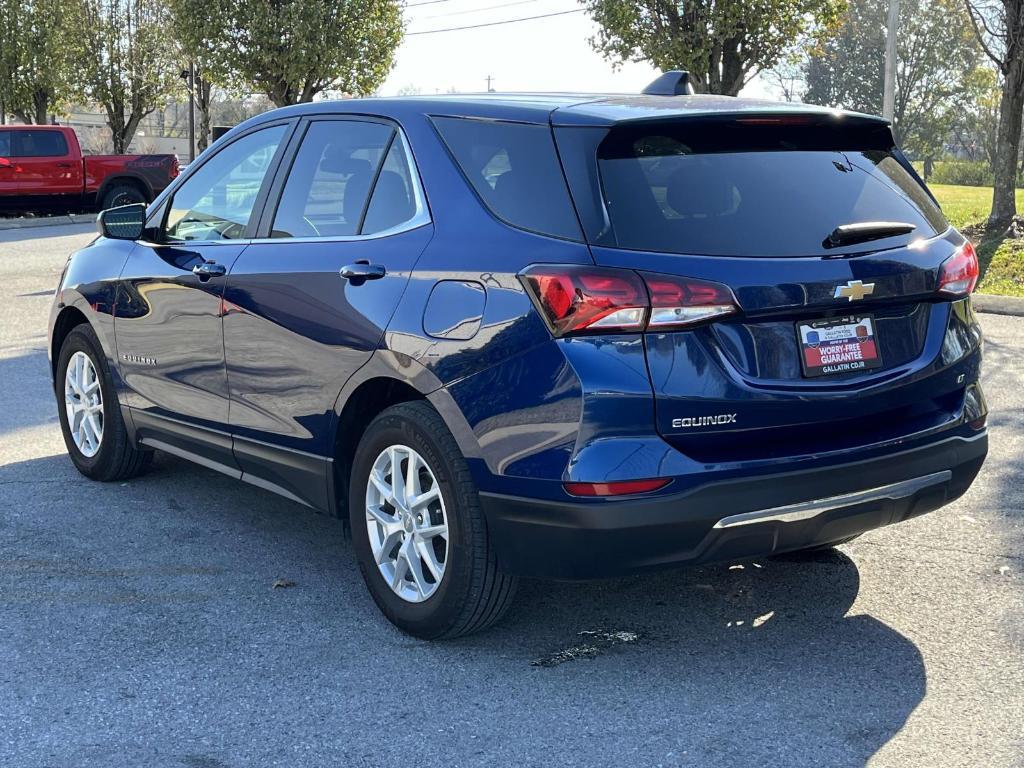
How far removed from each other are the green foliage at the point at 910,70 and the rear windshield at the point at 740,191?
2564 inches

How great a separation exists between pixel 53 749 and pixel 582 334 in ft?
6.03

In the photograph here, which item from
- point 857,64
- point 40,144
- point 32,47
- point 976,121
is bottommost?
point 40,144

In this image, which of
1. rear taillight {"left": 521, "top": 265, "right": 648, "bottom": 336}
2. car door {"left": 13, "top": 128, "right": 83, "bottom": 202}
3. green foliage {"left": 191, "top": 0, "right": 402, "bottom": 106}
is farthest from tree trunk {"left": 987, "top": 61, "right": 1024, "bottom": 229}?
green foliage {"left": 191, "top": 0, "right": 402, "bottom": 106}

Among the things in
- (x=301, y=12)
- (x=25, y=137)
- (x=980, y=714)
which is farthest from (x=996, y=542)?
(x=301, y=12)

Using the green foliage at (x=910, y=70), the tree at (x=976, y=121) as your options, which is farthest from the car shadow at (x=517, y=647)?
the green foliage at (x=910, y=70)

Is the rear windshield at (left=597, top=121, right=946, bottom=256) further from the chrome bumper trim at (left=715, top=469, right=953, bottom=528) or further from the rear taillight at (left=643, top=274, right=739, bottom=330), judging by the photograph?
the chrome bumper trim at (left=715, top=469, right=953, bottom=528)

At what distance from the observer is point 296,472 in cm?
468

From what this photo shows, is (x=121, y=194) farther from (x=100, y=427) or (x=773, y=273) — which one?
(x=773, y=273)

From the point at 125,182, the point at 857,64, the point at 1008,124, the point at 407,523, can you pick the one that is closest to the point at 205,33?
the point at 125,182

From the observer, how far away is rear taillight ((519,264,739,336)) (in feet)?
11.4

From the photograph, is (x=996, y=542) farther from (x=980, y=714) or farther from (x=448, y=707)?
(x=448, y=707)

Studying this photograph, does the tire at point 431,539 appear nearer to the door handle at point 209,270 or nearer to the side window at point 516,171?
the side window at point 516,171

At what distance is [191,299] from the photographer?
5184 millimetres

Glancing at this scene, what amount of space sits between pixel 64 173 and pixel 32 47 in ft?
64.0
